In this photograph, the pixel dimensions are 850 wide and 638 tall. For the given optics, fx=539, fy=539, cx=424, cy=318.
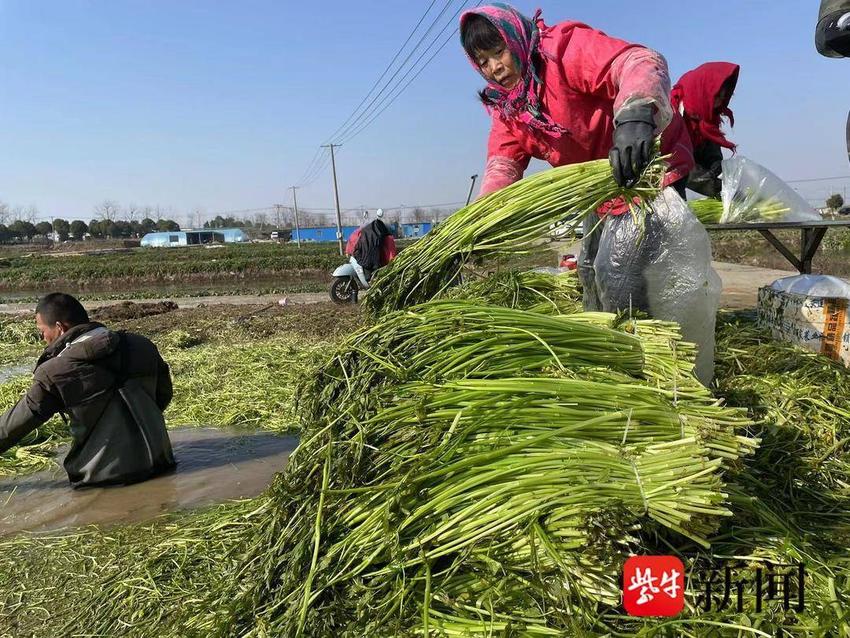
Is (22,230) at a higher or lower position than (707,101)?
higher

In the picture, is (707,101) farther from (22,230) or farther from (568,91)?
(22,230)

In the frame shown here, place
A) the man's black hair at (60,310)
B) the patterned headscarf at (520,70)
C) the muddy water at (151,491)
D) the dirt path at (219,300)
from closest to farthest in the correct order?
the patterned headscarf at (520,70) → the muddy water at (151,491) → the man's black hair at (60,310) → the dirt path at (219,300)

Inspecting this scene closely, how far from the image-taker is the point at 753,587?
1.46m

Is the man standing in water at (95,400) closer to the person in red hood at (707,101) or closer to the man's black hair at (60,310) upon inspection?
the man's black hair at (60,310)

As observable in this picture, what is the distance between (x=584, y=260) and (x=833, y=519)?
64.5 inches

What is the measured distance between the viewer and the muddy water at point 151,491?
304cm

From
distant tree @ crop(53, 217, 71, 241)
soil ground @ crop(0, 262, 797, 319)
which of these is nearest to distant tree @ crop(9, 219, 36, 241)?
distant tree @ crop(53, 217, 71, 241)

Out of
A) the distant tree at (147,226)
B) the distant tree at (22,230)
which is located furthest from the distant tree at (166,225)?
the distant tree at (22,230)

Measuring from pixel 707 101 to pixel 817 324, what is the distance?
6.41 ft

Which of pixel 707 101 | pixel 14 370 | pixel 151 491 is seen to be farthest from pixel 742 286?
pixel 14 370

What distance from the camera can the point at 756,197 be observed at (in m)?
4.37

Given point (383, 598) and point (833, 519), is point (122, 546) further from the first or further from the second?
point (833, 519)

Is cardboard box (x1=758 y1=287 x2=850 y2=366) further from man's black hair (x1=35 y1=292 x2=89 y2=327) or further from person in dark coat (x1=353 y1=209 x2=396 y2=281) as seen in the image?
person in dark coat (x1=353 y1=209 x2=396 y2=281)

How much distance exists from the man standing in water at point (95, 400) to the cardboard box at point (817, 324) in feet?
13.0
